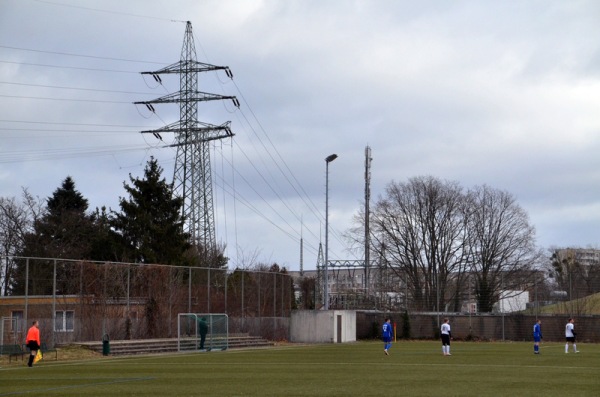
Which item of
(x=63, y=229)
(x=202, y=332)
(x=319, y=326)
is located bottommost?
(x=319, y=326)

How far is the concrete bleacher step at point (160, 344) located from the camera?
42406 millimetres

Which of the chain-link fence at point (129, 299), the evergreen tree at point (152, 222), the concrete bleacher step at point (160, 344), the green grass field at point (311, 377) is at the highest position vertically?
the evergreen tree at point (152, 222)

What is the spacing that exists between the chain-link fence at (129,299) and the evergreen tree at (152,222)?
9900mm

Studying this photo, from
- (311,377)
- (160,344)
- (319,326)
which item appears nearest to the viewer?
(311,377)

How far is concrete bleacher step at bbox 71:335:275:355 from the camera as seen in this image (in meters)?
42.4

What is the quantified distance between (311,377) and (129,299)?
25103mm

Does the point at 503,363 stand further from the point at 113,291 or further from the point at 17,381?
the point at 113,291

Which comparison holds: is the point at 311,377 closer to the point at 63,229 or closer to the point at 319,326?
the point at 319,326

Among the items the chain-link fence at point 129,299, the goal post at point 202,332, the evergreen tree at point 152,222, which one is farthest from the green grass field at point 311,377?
the evergreen tree at point 152,222

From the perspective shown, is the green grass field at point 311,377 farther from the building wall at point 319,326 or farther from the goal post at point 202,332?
the building wall at point 319,326

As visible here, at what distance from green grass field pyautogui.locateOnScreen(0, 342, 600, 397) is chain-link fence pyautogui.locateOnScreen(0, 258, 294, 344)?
6.62 metres

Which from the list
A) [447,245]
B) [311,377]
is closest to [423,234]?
[447,245]

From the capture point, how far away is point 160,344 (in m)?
45.8

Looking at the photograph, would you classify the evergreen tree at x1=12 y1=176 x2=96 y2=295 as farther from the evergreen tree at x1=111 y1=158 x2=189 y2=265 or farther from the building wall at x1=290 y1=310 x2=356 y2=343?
the building wall at x1=290 y1=310 x2=356 y2=343
